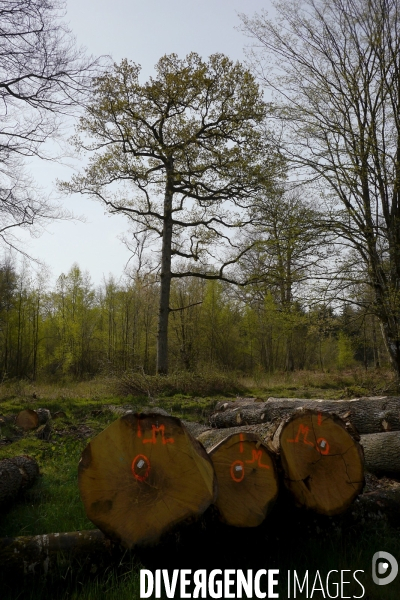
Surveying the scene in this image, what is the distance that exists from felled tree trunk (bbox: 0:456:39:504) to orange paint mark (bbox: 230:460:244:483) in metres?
2.27

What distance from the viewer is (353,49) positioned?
13609 millimetres

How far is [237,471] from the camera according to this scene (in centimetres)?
350

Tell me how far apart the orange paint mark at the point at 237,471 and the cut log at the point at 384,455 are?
7.77 ft

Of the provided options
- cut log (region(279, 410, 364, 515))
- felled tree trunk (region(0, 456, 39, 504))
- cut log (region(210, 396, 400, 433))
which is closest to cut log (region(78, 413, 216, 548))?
cut log (region(279, 410, 364, 515))

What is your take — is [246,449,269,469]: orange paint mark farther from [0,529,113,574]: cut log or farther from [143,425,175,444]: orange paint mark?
[0,529,113,574]: cut log

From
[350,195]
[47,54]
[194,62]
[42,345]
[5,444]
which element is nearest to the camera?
[5,444]

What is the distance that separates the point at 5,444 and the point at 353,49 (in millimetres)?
13475

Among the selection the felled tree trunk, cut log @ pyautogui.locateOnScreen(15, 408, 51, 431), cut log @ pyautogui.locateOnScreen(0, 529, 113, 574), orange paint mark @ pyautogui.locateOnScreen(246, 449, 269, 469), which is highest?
orange paint mark @ pyautogui.locateOnScreen(246, 449, 269, 469)

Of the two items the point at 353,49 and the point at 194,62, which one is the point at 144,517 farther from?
the point at 194,62

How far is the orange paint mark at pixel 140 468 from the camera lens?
319 centimetres

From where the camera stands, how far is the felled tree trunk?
4.45m

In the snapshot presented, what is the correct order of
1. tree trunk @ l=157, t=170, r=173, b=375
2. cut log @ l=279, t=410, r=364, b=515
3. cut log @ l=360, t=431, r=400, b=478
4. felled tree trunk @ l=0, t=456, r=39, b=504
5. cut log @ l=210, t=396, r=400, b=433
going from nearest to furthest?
1. cut log @ l=279, t=410, r=364, b=515
2. felled tree trunk @ l=0, t=456, r=39, b=504
3. cut log @ l=360, t=431, r=400, b=478
4. cut log @ l=210, t=396, r=400, b=433
5. tree trunk @ l=157, t=170, r=173, b=375

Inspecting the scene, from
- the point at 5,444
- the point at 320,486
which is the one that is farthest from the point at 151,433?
the point at 5,444

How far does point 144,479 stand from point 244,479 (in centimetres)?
77
